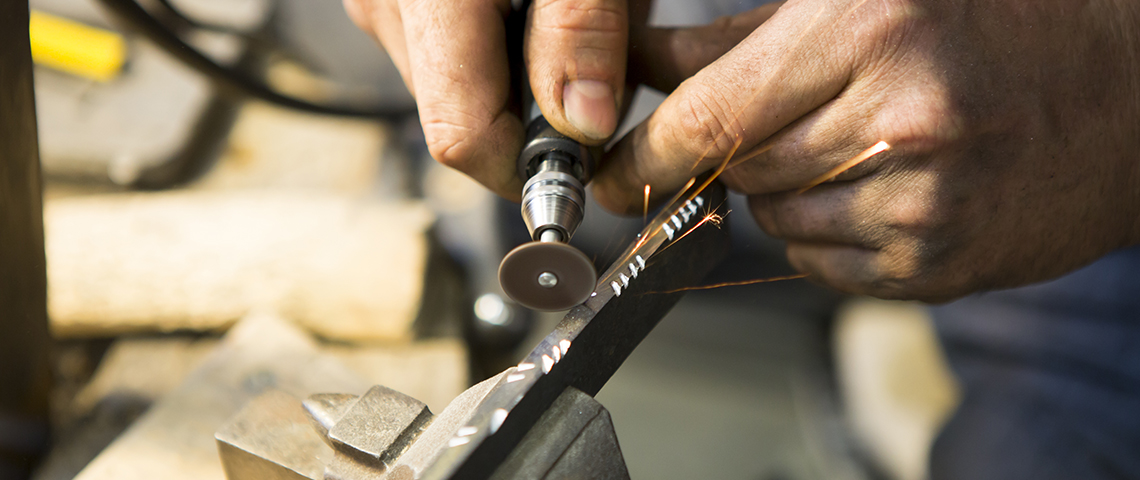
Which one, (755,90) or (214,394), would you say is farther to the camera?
(214,394)

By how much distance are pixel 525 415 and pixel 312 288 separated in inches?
35.1

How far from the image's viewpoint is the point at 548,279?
64 centimetres

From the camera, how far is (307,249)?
1.35m

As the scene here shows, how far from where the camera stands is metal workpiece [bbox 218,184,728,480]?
0.56 metres

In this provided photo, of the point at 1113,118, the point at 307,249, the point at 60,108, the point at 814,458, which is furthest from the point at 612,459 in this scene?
the point at 60,108

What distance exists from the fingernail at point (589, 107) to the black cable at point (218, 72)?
1.17 meters

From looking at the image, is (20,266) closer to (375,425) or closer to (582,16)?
(375,425)

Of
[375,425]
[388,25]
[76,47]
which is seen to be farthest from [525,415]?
[76,47]

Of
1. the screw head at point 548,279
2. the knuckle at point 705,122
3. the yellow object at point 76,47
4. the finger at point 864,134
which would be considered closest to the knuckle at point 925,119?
the finger at point 864,134

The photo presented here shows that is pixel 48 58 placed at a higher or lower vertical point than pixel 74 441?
higher

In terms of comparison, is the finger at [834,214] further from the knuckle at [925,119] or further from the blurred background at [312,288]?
the blurred background at [312,288]

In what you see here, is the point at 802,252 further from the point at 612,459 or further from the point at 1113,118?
the point at 612,459

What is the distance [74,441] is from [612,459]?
38.5 inches

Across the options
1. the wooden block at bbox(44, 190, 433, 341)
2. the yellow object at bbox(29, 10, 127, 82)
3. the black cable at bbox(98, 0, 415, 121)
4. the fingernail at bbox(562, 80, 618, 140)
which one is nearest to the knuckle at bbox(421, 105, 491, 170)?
the fingernail at bbox(562, 80, 618, 140)
